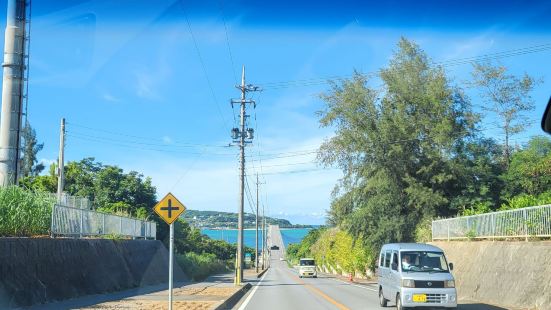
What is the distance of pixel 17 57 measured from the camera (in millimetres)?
28859

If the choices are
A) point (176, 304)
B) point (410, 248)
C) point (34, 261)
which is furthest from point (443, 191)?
point (34, 261)

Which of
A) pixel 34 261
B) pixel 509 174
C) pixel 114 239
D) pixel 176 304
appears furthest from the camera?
pixel 509 174

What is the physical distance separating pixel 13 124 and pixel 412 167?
2526 centimetres

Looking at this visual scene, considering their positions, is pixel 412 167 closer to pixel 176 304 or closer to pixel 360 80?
pixel 360 80

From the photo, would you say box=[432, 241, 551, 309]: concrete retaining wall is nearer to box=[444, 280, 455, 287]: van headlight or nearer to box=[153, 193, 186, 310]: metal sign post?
box=[444, 280, 455, 287]: van headlight

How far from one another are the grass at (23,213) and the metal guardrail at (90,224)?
47cm

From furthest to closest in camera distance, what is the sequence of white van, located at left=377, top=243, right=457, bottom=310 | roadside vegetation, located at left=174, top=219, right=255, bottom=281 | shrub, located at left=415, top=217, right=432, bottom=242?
roadside vegetation, located at left=174, top=219, right=255, bottom=281
shrub, located at left=415, top=217, right=432, bottom=242
white van, located at left=377, top=243, right=457, bottom=310

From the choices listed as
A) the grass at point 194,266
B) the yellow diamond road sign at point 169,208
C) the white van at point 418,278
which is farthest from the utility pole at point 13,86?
the white van at point 418,278

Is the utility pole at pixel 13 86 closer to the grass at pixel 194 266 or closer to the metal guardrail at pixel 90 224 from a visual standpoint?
the metal guardrail at pixel 90 224

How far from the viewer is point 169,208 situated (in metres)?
15.0

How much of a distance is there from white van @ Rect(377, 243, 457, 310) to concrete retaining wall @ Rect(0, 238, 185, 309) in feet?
34.2

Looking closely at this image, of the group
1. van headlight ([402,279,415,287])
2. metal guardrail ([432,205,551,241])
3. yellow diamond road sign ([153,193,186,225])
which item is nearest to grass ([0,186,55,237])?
yellow diamond road sign ([153,193,186,225])

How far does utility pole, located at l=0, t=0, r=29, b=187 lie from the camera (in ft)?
93.1

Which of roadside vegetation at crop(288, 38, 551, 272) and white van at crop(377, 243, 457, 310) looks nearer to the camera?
white van at crop(377, 243, 457, 310)
